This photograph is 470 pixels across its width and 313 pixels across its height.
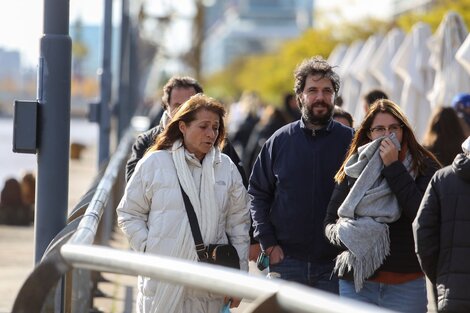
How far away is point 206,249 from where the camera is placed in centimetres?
621

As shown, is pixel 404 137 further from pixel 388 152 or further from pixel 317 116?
pixel 317 116

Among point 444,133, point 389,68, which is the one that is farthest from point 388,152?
point 389,68

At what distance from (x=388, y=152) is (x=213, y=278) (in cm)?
279

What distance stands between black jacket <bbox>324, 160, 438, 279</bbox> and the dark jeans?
1.50 feet

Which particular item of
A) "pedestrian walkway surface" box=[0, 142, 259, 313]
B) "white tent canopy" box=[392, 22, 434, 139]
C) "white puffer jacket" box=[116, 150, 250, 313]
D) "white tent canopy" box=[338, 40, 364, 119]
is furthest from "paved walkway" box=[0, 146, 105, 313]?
"white tent canopy" box=[338, 40, 364, 119]

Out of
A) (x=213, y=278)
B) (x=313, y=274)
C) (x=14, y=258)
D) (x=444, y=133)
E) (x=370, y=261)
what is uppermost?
(x=213, y=278)

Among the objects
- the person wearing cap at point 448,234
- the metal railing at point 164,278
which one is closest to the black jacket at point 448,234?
the person wearing cap at point 448,234

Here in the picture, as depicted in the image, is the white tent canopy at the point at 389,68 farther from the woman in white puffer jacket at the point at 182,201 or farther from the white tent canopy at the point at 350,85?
the woman in white puffer jacket at the point at 182,201

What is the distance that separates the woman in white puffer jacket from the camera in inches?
240

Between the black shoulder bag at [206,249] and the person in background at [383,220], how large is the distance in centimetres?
58

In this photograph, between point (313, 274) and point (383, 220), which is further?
point (313, 274)

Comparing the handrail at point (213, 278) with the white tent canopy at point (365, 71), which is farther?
the white tent canopy at point (365, 71)

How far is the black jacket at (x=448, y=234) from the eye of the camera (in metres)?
5.75

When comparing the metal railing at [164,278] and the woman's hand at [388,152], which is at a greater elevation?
the woman's hand at [388,152]
